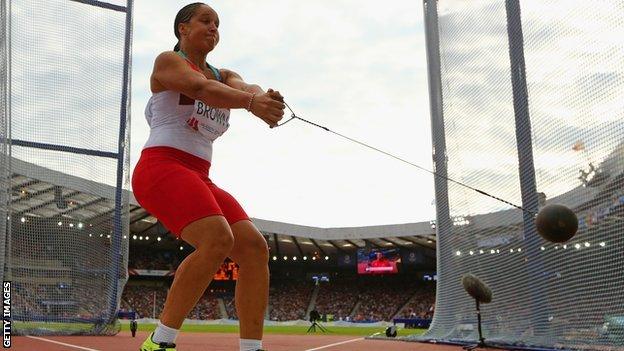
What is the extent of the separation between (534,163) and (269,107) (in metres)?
5.96

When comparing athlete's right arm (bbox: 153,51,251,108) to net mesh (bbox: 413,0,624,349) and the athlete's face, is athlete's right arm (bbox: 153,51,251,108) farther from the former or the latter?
net mesh (bbox: 413,0,624,349)

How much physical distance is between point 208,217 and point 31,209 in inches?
382

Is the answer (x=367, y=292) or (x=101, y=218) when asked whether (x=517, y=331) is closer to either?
(x=101, y=218)

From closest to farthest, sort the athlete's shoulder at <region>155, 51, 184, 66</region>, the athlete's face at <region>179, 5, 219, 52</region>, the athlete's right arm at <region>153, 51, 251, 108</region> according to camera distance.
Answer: the athlete's right arm at <region>153, 51, 251, 108</region> → the athlete's shoulder at <region>155, 51, 184, 66</region> → the athlete's face at <region>179, 5, 219, 52</region>

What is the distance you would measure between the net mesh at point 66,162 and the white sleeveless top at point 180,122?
831cm

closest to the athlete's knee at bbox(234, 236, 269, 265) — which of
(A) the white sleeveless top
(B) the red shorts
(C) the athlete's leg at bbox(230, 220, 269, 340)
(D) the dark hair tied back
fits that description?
(C) the athlete's leg at bbox(230, 220, 269, 340)

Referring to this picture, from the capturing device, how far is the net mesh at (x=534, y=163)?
6.36m

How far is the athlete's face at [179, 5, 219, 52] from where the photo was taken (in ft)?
10.1

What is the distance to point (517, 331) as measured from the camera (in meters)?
7.90

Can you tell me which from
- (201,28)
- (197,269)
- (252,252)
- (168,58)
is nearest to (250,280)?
(252,252)

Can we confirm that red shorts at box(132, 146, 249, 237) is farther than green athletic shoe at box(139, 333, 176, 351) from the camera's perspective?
Yes

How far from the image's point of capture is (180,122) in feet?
9.77

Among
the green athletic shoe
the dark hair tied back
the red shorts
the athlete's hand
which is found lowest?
the green athletic shoe

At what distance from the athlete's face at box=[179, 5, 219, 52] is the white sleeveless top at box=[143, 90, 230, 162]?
32cm
